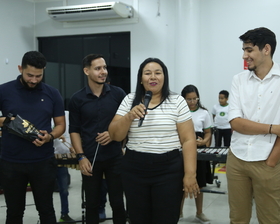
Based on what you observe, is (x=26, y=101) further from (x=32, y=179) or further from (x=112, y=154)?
(x=112, y=154)

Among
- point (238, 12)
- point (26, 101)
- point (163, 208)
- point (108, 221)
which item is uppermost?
point (238, 12)

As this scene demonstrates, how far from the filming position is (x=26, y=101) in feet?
9.18

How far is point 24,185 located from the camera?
279cm

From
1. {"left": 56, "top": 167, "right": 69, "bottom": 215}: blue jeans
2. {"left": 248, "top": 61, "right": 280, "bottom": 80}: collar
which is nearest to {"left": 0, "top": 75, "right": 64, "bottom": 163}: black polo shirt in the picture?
{"left": 56, "top": 167, "right": 69, "bottom": 215}: blue jeans

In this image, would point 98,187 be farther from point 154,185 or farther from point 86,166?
point 154,185

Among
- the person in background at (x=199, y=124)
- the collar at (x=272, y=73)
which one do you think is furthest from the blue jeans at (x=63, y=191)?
A: the collar at (x=272, y=73)

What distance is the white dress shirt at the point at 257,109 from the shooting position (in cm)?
235

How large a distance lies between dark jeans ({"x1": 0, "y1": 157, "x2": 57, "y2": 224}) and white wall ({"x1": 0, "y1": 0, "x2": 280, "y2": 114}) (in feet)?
18.1

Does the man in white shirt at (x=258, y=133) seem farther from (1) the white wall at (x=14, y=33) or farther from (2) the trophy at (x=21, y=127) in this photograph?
(1) the white wall at (x=14, y=33)

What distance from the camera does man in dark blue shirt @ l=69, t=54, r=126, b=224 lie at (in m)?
3.05

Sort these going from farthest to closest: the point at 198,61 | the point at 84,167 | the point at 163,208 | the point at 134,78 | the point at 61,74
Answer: the point at 61,74, the point at 134,78, the point at 198,61, the point at 84,167, the point at 163,208

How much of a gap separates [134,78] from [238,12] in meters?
2.89

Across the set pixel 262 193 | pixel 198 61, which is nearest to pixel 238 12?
pixel 198 61

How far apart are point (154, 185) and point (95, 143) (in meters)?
0.93
